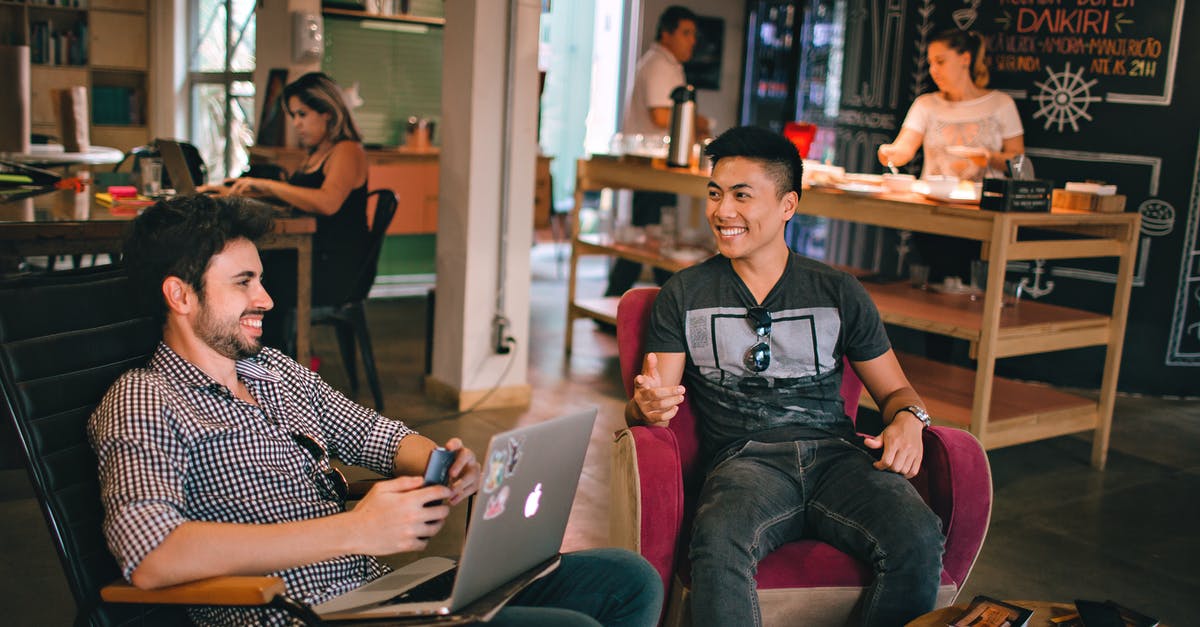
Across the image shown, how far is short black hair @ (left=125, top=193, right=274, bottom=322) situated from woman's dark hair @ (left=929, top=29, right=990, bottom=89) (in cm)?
359

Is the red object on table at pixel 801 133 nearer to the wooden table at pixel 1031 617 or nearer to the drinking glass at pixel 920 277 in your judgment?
the drinking glass at pixel 920 277

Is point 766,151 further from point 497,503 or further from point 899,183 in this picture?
point 899,183

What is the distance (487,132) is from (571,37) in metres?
5.45

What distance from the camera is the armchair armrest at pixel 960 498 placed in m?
2.40

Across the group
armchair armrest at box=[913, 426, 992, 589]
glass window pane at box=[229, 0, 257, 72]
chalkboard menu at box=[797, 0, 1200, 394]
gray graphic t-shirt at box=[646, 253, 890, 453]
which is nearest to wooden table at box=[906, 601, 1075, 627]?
armchair armrest at box=[913, 426, 992, 589]

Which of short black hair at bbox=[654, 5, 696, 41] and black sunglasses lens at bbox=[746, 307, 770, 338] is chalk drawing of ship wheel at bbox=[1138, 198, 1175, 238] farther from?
black sunglasses lens at bbox=[746, 307, 770, 338]

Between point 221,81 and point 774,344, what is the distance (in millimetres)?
6666

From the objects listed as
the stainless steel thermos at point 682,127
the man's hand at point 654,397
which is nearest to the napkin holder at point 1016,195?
the stainless steel thermos at point 682,127

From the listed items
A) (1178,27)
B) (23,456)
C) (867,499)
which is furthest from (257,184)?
(1178,27)

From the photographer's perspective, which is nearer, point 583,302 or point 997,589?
point 997,589

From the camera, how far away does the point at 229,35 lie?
7.97m

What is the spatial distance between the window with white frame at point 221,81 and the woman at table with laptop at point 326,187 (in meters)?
3.35

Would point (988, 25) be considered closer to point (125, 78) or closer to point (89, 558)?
point (89, 558)

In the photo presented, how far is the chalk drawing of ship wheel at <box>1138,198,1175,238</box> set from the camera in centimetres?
539
